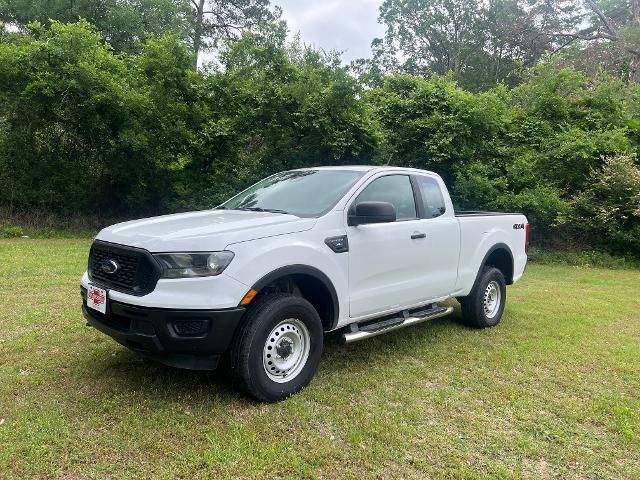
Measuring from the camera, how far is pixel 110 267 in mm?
3670

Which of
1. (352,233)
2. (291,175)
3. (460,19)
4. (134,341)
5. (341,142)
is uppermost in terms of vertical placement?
(460,19)

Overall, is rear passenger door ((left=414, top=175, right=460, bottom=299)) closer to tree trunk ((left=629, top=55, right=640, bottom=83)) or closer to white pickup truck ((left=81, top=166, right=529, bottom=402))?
white pickup truck ((left=81, top=166, right=529, bottom=402))

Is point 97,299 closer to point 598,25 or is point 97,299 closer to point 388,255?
point 388,255

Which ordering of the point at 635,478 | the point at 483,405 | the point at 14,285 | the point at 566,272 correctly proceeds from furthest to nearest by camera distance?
the point at 566,272
the point at 14,285
the point at 483,405
the point at 635,478

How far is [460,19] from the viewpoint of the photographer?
36.8 meters

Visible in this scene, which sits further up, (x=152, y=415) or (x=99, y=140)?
(x=99, y=140)

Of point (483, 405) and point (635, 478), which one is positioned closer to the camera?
point (635, 478)

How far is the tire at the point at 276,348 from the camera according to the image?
11.6 feet

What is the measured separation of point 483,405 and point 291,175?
110 inches

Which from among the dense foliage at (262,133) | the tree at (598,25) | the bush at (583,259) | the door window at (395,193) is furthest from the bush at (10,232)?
the tree at (598,25)

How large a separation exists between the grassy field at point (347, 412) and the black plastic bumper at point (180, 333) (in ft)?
1.29

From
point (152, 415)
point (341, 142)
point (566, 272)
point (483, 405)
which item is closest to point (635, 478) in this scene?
point (483, 405)

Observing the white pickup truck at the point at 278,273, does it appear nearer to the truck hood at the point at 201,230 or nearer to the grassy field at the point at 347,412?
the truck hood at the point at 201,230

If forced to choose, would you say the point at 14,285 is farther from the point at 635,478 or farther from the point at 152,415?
the point at 635,478
